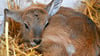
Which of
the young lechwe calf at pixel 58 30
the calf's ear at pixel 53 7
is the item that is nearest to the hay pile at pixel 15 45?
the young lechwe calf at pixel 58 30

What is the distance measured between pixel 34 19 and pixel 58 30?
1.24 ft

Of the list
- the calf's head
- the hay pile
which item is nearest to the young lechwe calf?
the calf's head

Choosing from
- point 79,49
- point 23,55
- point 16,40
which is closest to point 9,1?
point 16,40

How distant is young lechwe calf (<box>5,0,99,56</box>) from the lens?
332 cm

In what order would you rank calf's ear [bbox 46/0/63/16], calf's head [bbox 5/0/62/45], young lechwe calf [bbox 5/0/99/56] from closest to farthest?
calf's head [bbox 5/0/62/45] → young lechwe calf [bbox 5/0/99/56] → calf's ear [bbox 46/0/63/16]

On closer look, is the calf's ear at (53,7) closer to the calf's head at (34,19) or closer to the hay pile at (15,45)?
the calf's head at (34,19)

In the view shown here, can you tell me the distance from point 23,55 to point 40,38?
1.20ft

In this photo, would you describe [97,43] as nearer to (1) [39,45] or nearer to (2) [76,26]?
(2) [76,26]

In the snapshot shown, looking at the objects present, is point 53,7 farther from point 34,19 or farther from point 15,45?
point 15,45

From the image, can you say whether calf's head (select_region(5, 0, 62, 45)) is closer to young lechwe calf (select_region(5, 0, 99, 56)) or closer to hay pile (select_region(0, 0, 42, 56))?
young lechwe calf (select_region(5, 0, 99, 56))

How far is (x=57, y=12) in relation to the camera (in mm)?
3652

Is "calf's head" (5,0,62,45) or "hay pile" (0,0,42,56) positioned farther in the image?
"hay pile" (0,0,42,56)

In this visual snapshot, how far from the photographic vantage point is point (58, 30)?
3.48 m

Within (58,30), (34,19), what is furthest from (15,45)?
(58,30)
